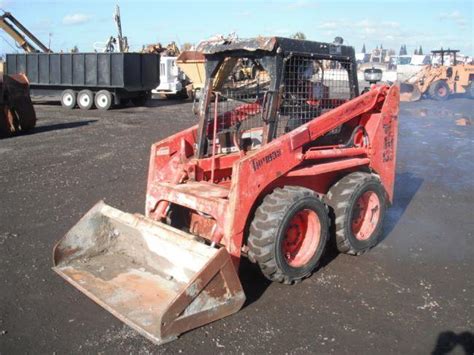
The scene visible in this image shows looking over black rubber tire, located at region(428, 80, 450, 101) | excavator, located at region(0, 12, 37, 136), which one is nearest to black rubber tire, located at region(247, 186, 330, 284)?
excavator, located at region(0, 12, 37, 136)

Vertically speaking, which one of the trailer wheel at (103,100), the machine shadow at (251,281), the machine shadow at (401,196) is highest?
the trailer wheel at (103,100)

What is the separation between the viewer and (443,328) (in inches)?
146

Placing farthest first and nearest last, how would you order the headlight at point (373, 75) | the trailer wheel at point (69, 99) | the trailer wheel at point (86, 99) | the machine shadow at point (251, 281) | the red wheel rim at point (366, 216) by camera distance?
the trailer wheel at point (69, 99) → the trailer wheel at point (86, 99) → the headlight at point (373, 75) → the red wheel rim at point (366, 216) → the machine shadow at point (251, 281)

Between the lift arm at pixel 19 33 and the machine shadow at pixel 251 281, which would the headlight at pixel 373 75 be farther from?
the lift arm at pixel 19 33

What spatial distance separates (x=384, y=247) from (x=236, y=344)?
8.23 feet

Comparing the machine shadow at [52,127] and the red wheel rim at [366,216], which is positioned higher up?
the machine shadow at [52,127]

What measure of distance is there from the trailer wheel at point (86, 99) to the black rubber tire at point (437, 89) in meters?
16.2

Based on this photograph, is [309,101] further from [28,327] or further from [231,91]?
[28,327]

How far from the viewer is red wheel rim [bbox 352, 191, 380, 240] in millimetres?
5116

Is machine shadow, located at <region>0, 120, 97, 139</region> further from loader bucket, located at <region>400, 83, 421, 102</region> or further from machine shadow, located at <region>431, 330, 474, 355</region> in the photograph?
loader bucket, located at <region>400, 83, 421, 102</region>

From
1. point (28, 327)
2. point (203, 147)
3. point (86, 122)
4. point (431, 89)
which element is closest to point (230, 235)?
point (203, 147)

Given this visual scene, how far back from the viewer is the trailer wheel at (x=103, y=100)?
1936cm

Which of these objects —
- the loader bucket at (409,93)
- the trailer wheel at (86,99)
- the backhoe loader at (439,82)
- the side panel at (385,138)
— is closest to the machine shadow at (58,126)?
the trailer wheel at (86,99)

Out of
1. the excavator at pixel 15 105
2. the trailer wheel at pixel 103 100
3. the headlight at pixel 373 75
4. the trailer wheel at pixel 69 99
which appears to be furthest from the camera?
the trailer wheel at pixel 69 99
